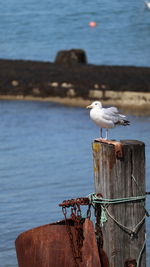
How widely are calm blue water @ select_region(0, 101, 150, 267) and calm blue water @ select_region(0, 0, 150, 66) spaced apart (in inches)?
571

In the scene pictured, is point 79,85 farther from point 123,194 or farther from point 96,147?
point 123,194

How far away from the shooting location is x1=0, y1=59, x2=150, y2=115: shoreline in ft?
74.5

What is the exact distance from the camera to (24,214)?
11398 millimetres

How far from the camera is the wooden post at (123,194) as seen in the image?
19.7ft

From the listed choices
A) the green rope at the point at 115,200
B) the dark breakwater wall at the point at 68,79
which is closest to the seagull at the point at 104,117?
the green rope at the point at 115,200

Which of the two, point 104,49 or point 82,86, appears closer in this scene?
Result: point 82,86

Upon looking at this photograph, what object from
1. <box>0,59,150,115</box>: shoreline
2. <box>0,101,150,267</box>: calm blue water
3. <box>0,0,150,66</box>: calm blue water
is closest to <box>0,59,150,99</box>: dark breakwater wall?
<box>0,59,150,115</box>: shoreline

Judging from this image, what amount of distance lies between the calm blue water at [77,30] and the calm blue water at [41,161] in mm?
14494

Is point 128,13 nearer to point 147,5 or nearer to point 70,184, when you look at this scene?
point 147,5

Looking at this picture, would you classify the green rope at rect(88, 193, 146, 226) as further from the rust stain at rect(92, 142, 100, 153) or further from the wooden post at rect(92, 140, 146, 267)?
the rust stain at rect(92, 142, 100, 153)

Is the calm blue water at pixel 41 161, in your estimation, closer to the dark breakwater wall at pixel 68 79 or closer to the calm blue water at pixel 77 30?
the dark breakwater wall at pixel 68 79

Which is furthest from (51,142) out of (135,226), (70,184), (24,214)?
(135,226)

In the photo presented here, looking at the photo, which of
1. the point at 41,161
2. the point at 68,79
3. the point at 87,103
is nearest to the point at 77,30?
the point at 68,79

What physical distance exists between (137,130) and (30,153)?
3404mm
